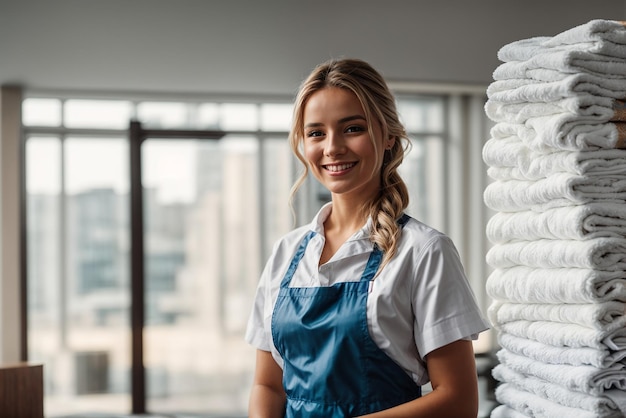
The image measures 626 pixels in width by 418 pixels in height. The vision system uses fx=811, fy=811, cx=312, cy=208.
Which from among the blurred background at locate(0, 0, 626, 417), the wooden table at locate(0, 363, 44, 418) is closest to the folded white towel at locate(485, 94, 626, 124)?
the wooden table at locate(0, 363, 44, 418)

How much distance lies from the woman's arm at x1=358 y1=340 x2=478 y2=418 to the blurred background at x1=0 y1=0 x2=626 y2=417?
4327mm

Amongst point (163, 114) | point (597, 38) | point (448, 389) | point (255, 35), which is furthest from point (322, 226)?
point (163, 114)

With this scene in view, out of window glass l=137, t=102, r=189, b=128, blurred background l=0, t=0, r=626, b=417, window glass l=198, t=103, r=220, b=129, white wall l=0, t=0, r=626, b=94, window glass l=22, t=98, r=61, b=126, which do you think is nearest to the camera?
white wall l=0, t=0, r=626, b=94

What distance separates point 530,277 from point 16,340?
5.53 meters

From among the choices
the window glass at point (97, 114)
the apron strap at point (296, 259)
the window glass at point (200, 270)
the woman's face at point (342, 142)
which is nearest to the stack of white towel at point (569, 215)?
the woman's face at point (342, 142)

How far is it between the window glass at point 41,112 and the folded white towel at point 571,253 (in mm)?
5652

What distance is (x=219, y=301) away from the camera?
704 cm

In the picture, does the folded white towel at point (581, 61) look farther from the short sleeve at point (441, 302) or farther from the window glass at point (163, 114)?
the window glass at point (163, 114)

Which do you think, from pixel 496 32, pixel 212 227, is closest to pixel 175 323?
pixel 212 227

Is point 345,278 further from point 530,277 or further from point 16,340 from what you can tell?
point 16,340

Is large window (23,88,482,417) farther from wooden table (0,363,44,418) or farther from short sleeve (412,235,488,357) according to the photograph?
short sleeve (412,235,488,357)

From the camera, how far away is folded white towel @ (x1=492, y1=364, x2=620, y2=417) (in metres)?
Result: 1.46

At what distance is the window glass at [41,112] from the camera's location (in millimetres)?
6629

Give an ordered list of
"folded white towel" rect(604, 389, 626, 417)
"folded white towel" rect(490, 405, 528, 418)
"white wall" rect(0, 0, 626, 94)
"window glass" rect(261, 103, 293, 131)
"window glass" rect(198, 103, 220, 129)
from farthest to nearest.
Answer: "window glass" rect(261, 103, 293, 131)
"window glass" rect(198, 103, 220, 129)
"white wall" rect(0, 0, 626, 94)
"folded white towel" rect(490, 405, 528, 418)
"folded white towel" rect(604, 389, 626, 417)
